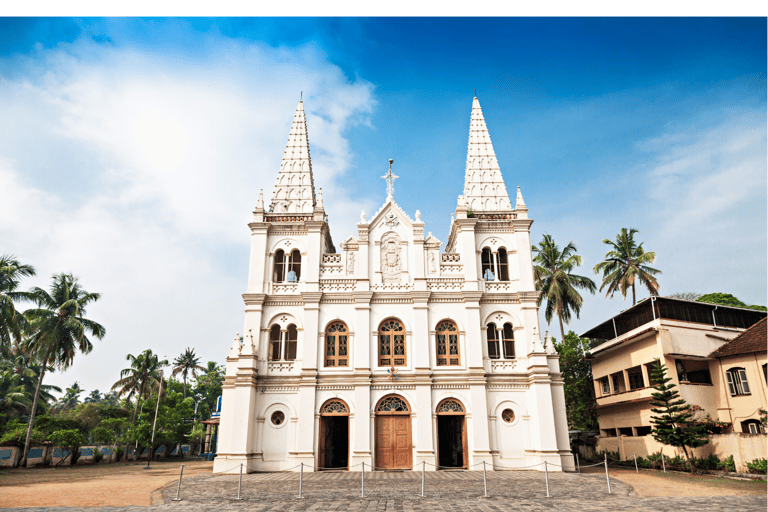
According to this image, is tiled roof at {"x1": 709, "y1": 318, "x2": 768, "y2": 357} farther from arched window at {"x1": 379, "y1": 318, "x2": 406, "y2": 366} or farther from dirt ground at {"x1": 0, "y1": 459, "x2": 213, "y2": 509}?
dirt ground at {"x1": 0, "y1": 459, "x2": 213, "y2": 509}

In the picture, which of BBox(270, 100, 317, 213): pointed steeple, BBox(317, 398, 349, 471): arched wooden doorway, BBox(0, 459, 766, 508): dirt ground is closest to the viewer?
BBox(0, 459, 766, 508): dirt ground

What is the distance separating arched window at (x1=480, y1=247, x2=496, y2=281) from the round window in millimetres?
12670

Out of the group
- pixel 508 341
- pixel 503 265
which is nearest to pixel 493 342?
pixel 508 341

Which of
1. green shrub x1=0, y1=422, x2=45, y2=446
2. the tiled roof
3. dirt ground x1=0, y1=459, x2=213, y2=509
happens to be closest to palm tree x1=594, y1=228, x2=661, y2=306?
the tiled roof

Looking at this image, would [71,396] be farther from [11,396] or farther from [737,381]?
[737,381]

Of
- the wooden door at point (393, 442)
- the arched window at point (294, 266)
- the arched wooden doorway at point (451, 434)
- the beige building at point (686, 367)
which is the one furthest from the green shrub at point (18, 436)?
the beige building at point (686, 367)

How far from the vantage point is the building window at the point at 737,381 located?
22.0 metres

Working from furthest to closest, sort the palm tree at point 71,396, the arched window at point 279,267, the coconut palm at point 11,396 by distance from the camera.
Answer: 1. the palm tree at point 71,396
2. the coconut palm at point 11,396
3. the arched window at point 279,267

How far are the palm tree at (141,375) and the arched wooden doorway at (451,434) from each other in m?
32.6

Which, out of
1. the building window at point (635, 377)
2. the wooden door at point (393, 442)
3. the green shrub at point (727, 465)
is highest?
the building window at point (635, 377)

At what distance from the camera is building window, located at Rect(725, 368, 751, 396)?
2200cm

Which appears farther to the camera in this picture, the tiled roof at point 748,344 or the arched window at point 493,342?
the arched window at point 493,342

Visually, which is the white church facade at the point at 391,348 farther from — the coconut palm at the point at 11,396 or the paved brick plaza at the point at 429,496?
the coconut palm at the point at 11,396

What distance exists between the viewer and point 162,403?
42531 millimetres
